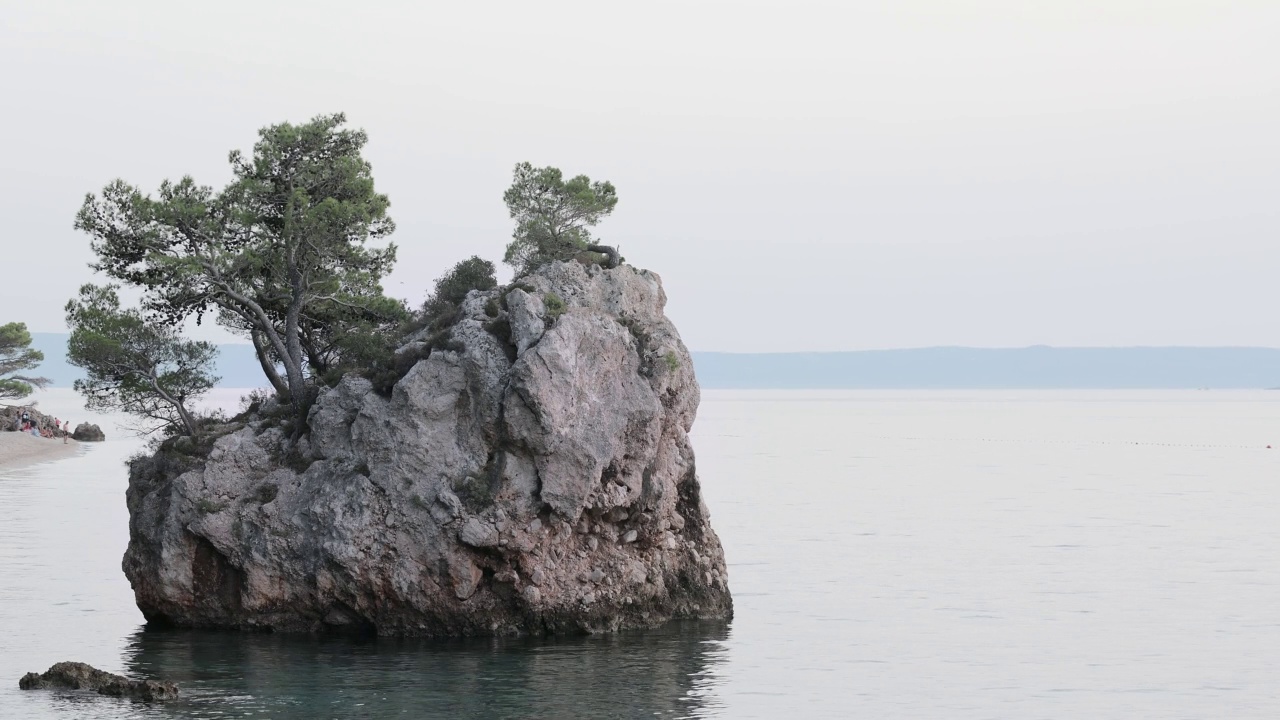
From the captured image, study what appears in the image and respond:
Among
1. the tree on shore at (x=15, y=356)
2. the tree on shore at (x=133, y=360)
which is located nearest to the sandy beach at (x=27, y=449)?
the tree on shore at (x=15, y=356)

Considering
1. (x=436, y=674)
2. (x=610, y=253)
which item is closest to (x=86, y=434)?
(x=610, y=253)

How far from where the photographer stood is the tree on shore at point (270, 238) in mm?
39719

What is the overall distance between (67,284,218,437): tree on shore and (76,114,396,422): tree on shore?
86 centimetres

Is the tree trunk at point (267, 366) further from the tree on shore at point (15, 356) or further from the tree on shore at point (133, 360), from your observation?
the tree on shore at point (15, 356)

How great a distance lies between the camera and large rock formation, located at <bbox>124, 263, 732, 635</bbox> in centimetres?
3331

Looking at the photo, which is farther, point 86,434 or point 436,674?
point 86,434

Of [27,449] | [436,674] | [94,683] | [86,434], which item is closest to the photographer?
[94,683]

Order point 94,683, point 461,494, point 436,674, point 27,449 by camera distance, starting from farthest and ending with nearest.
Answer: point 27,449 < point 461,494 < point 436,674 < point 94,683

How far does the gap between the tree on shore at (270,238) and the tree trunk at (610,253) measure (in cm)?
650

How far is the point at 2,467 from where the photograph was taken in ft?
324

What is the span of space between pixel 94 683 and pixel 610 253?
1755 centimetres

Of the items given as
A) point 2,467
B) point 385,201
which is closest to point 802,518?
point 385,201

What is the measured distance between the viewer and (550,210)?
42531 millimetres

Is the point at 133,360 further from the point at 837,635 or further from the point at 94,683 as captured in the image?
the point at 837,635
